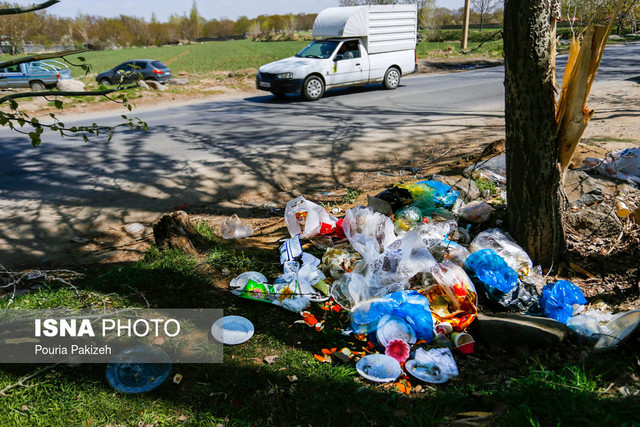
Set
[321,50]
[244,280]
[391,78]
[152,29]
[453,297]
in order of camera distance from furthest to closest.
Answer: [152,29], [391,78], [321,50], [244,280], [453,297]

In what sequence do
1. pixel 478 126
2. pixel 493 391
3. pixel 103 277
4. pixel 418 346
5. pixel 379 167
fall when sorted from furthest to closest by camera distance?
pixel 478 126
pixel 379 167
pixel 103 277
pixel 418 346
pixel 493 391

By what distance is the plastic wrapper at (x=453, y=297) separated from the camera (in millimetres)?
3059

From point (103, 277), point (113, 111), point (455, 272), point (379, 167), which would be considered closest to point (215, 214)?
point (103, 277)

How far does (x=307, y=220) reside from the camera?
420cm

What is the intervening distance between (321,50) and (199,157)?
7.82 m

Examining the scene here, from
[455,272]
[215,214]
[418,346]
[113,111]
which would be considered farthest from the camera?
[113,111]

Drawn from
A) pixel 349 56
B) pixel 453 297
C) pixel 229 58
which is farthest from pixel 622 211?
pixel 229 58

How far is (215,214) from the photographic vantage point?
5.57m

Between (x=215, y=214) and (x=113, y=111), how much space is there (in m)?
9.39

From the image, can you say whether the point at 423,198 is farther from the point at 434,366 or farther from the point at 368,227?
the point at 434,366

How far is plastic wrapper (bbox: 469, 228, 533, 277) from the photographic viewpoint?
3535 mm

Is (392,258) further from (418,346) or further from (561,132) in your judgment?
(561,132)

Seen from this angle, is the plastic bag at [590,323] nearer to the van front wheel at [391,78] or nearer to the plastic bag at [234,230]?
Answer: the plastic bag at [234,230]

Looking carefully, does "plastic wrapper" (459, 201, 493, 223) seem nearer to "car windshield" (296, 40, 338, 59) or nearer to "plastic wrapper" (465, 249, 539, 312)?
"plastic wrapper" (465, 249, 539, 312)
